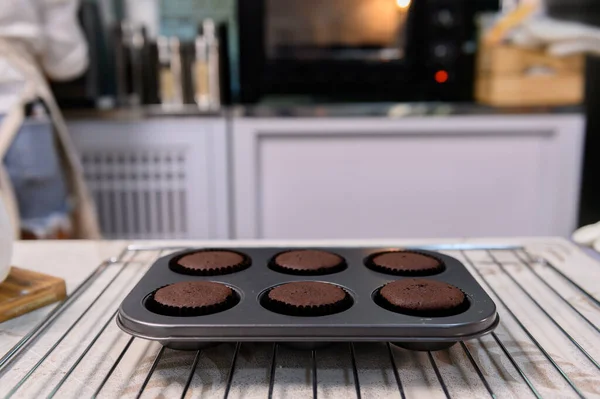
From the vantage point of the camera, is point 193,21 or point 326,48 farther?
point 193,21

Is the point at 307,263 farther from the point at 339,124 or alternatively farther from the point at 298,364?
the point at 339,124

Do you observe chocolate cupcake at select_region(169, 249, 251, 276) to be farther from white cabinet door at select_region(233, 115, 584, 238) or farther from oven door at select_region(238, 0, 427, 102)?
oven door at select_region(238, 0, 427, 102)

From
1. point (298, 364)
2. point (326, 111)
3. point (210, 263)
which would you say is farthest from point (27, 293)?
point (326, 111)

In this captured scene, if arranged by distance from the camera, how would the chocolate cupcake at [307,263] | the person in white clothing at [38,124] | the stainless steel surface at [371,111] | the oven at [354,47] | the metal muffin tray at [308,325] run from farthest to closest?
the oven at [354,47] → the stainless steel surface at [371,111] → the person in white clothing at [38,124] → the chocolate cupcake at [307,263] → the metal muffin tray at [308,325]

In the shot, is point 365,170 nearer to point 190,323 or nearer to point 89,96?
point 89,96

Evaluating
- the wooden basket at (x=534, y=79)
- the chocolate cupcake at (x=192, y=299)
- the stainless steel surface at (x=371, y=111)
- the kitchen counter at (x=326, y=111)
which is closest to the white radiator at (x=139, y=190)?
the kitchen counter at (x=326, y=111)

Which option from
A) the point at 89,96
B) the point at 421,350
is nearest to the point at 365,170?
the point at 89,96

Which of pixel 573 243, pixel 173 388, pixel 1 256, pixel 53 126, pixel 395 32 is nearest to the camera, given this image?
pixel 173 388

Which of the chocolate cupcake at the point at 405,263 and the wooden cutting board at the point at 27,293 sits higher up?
the chocolate cupcake at the point at 405,263

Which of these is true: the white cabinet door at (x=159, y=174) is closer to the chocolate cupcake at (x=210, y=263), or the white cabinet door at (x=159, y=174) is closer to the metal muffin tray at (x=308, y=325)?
the chocolate cupcake at (x=210, y=263)
